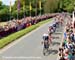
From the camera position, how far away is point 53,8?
148 m

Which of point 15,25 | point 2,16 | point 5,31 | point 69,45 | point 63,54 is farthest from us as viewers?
point 2,16

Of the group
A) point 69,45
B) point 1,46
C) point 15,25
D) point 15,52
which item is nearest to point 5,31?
point 15,25

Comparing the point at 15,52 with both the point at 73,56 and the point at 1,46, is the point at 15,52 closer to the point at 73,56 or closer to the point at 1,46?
the point at 1,46

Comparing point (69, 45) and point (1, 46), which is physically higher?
point (69, 45)

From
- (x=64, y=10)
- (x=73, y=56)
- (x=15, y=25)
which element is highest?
(x=73, y=56)

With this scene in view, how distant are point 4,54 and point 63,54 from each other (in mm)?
9528

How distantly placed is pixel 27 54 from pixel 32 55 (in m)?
0.70

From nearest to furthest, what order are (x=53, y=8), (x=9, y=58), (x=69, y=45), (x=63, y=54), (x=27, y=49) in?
(x=63, y=54), (x=69, y=45), (x=9, y=58), (x=27, y=49), (x=53, y=8)

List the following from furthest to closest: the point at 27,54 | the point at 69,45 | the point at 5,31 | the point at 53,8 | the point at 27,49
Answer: the point at 53,8 < the point at 5,31 < the point at 27,49 < the point at 27,54 < the point at 69,45

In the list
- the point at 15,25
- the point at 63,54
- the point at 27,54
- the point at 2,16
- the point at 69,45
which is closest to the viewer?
the point at 63,54

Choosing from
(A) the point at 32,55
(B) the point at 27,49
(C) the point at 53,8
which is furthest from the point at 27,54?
(C) the point at 53,8

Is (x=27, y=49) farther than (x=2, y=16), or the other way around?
(x=2, y=16)

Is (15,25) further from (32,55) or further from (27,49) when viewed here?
(32,55)

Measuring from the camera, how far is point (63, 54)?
18078 millimetres
